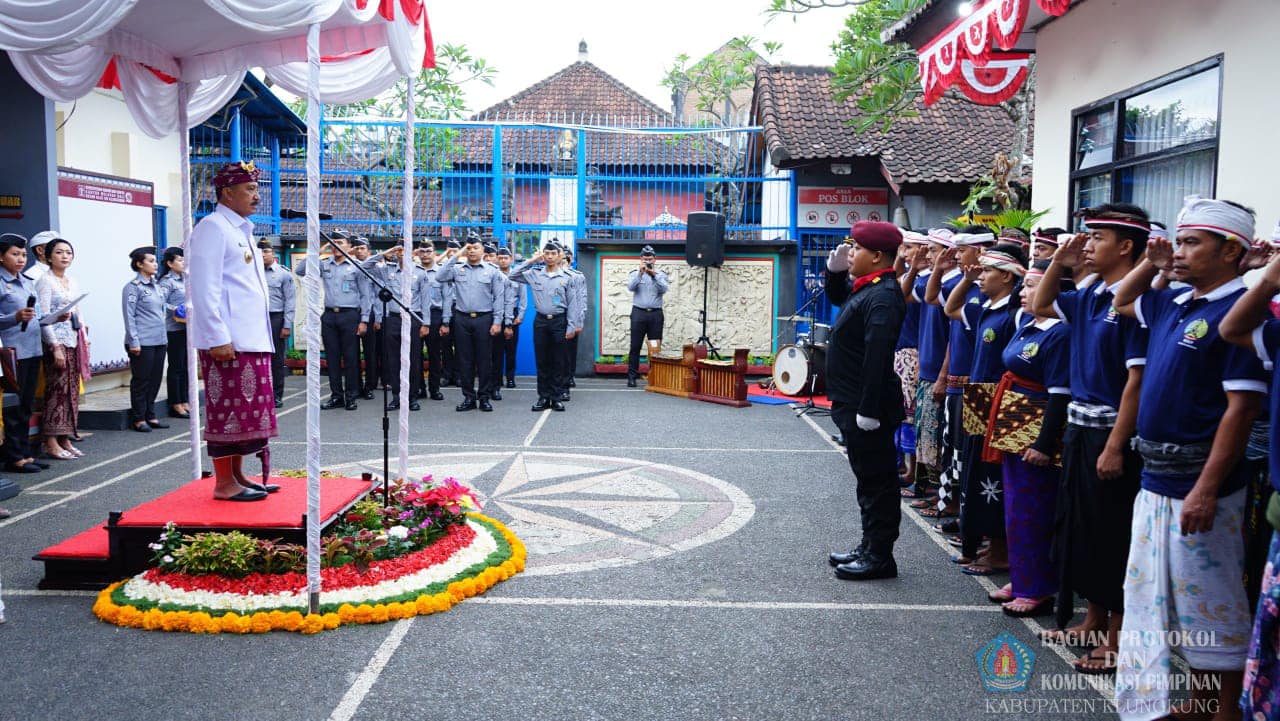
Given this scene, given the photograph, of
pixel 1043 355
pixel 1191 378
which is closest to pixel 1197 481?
pixel 1191 378

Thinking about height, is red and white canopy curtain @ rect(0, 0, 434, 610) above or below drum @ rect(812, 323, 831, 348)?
above

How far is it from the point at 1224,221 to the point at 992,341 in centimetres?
178

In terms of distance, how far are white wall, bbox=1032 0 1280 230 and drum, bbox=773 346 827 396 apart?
376 centimetres

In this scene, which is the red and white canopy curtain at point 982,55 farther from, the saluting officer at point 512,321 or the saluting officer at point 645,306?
the saluting officer at point 645,306

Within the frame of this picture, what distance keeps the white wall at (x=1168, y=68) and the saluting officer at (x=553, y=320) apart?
17.7 ft

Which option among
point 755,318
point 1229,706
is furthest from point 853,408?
point 755,318

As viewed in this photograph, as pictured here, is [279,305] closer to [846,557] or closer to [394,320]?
[394,320]

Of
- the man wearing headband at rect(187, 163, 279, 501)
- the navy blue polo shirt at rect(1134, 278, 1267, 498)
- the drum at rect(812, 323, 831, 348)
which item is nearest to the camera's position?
the navy blue polo shirt at rect(1134, 278, 1267, 498)

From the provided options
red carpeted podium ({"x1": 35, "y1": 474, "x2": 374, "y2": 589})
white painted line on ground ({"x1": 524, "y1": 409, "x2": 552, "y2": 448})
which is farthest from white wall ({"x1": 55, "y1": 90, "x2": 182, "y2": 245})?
red carpeted podium ({"x1": 35, "y1": 474, "x2": 374, "y2": 589})

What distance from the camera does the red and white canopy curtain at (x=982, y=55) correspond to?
598cm

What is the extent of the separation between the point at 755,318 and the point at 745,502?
816 cm

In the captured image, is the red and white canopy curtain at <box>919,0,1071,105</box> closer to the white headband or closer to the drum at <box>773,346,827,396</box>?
the white headband

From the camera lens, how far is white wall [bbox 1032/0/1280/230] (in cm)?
504

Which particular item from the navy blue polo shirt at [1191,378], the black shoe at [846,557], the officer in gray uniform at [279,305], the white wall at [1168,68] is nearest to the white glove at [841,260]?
the black shoe at [846,557]
